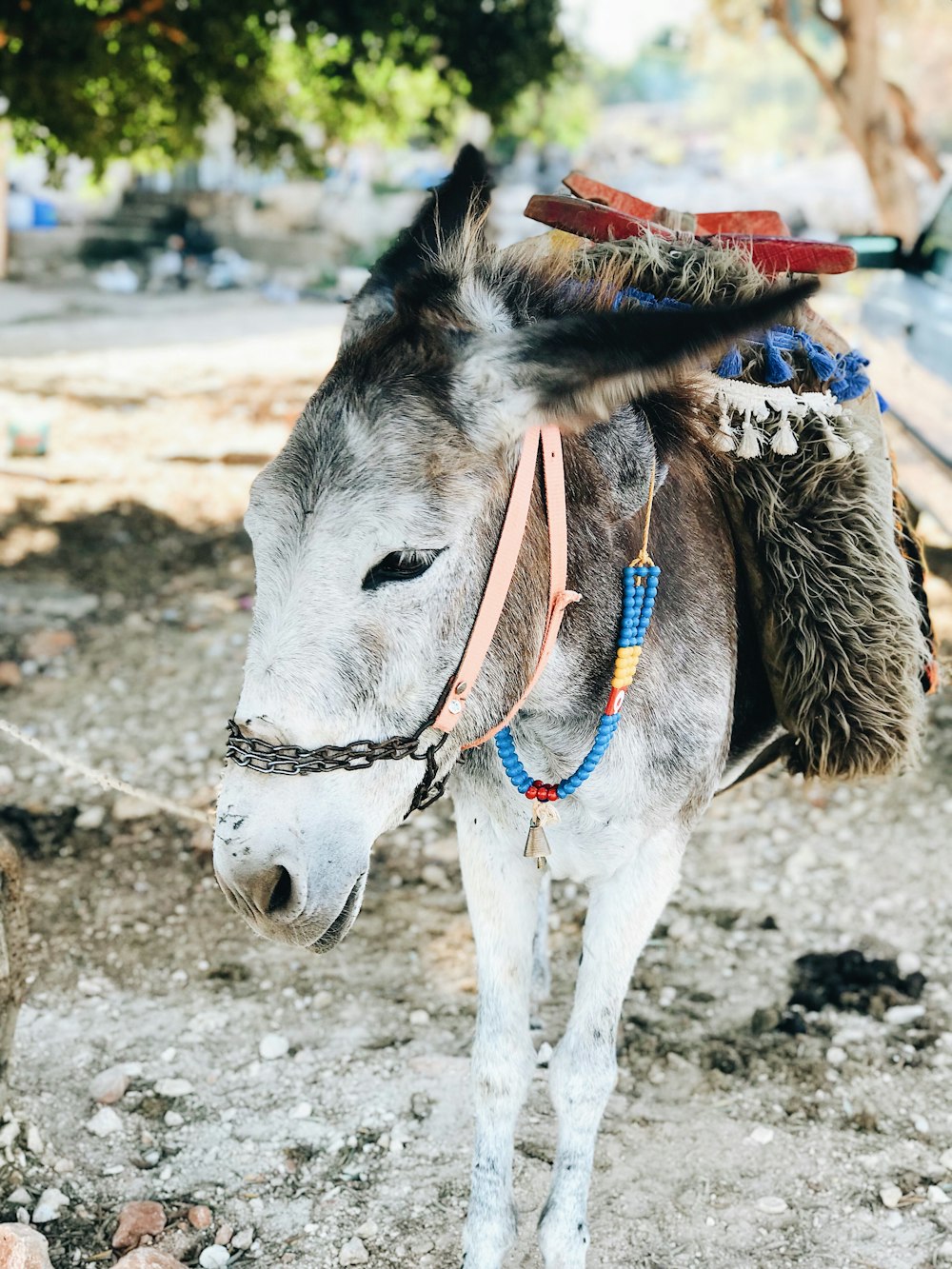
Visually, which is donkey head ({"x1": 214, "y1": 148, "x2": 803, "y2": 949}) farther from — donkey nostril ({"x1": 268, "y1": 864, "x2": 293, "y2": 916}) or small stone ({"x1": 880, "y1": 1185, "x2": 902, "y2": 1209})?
small stone ({"x1": 880, "y1": 1185, "x2": 902, "y2": 1209})

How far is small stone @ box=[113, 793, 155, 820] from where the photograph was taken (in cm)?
430

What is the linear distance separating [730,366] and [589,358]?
621 mm

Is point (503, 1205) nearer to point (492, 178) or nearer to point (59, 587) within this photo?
point (492, 178)

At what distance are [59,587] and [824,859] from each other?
441 centimetres

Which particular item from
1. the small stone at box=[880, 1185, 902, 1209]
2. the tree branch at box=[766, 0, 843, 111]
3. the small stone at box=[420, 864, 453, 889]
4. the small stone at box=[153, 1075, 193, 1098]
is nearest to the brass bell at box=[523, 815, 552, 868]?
the small stone at box=[880, 1185, 902, 1209]

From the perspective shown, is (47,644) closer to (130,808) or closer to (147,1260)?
(130,808)

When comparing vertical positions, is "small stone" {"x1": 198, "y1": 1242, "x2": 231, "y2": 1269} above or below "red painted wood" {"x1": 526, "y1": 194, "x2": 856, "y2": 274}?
below

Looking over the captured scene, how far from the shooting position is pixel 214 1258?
8.16ft

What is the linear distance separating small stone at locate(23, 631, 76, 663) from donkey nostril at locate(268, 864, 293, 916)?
412 centimetres

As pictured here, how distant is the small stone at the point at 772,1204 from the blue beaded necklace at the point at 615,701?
48.7 inches

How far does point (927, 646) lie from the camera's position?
2.72 m

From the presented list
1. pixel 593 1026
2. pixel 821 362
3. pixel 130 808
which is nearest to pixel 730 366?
pixel 821 362

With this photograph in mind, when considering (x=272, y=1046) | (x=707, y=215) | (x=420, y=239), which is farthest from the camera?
(x=272, y=1046)

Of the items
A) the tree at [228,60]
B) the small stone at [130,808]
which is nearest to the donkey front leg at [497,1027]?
the small stone at [130,808]
